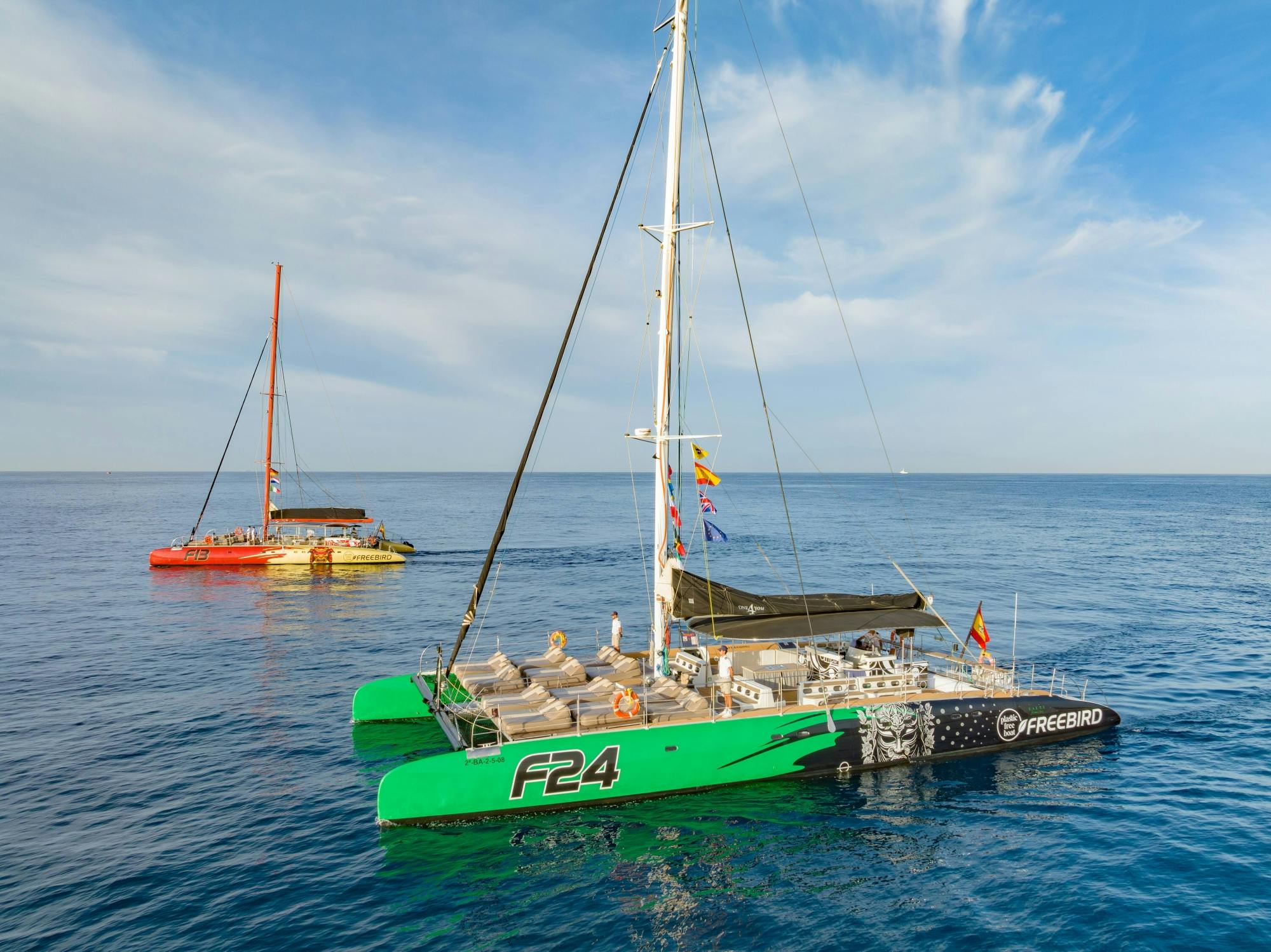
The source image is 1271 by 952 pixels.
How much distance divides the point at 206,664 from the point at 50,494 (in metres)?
205

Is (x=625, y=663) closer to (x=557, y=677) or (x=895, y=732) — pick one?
(x=557, y=677)

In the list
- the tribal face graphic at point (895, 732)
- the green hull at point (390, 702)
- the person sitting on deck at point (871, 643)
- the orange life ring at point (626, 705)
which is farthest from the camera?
the person sitting on deck at point (871, 643)

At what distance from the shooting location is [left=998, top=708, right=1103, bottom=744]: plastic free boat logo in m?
20.4

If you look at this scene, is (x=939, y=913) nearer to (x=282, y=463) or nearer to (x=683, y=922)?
(x=683, y=922)

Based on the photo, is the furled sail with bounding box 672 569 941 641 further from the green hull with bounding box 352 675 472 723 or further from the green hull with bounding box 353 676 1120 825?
the green hull with bounding box 352 675 472 723

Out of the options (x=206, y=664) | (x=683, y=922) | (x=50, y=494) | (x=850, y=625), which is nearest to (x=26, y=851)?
(x=683, y=922)

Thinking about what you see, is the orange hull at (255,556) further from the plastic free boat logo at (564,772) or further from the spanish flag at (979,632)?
the spanish flag at (979,632)

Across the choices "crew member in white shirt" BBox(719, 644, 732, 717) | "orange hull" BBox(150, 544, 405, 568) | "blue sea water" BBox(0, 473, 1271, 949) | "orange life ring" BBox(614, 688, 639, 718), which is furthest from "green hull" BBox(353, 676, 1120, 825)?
"orange hull" BBox(150, 544, 405, 568)

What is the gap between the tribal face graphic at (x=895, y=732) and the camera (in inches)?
750

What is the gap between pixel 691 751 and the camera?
17328mm

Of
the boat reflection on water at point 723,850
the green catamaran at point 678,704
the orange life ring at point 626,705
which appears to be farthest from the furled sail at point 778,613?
the boat reflection on water at point 723,850

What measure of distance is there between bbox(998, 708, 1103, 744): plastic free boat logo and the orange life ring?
10177mm

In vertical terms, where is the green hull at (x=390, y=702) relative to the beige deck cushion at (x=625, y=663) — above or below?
below

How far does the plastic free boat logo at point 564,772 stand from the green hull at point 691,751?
2cm
